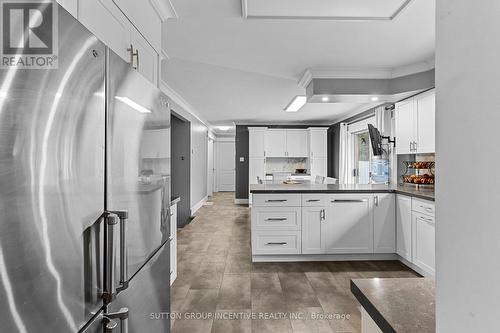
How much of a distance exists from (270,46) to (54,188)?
2.70 m

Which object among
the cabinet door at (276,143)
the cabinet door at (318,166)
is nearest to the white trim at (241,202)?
the cabinet door at (276,143)

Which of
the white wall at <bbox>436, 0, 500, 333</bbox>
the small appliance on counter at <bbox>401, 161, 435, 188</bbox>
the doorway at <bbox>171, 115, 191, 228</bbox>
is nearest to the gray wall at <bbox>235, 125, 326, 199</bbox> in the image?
the doorway at <bbox>171, 115, 191, 228</bbox>

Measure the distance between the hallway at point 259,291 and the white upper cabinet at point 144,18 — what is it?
2116mm

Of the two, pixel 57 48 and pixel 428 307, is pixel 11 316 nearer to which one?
pixel 57 48

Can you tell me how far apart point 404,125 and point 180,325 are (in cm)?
385

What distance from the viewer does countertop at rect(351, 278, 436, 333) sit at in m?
0.71

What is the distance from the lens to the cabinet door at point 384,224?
374cm

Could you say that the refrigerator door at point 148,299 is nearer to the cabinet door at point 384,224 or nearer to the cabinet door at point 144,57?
the cabinet door at point 144,57

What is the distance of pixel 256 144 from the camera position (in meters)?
8.44

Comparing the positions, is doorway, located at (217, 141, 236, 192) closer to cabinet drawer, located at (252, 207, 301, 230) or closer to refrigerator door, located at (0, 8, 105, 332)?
cabinet drawer, located at (252, 207, 301, 230)

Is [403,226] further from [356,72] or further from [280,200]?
[356,72]

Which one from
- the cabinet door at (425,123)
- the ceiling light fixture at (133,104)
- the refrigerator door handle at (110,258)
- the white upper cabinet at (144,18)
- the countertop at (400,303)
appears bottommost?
the countertop at (400,303)

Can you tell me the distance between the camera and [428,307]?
79cm

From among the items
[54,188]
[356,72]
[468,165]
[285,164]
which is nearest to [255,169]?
[285,164]
